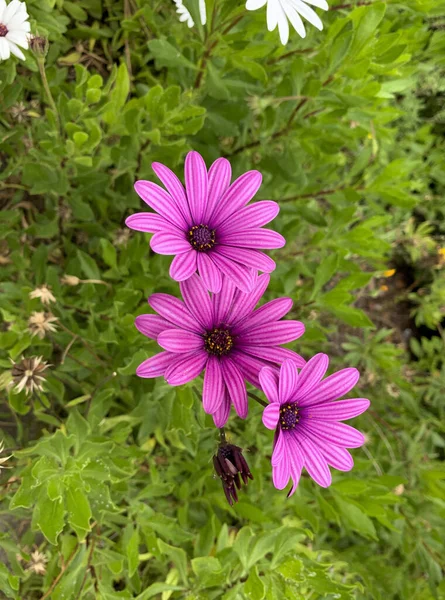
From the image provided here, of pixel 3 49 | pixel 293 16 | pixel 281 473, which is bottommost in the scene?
pixel 281 473

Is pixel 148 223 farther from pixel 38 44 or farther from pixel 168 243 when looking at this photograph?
pixel 38 44

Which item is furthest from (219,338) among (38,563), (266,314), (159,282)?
(38,563)

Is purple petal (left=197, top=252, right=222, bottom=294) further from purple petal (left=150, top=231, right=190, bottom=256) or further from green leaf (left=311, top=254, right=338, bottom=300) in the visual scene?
green leaf (left=311, top=254, right=338, bottom=300)

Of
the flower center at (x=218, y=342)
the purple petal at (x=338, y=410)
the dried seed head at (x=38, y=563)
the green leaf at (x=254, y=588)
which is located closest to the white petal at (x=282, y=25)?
the flower center at (x=218, y=342)

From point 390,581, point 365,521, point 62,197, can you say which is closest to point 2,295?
point 62,197

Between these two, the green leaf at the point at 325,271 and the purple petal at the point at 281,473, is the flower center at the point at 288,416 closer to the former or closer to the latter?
the purple petal at the point at 281,473
